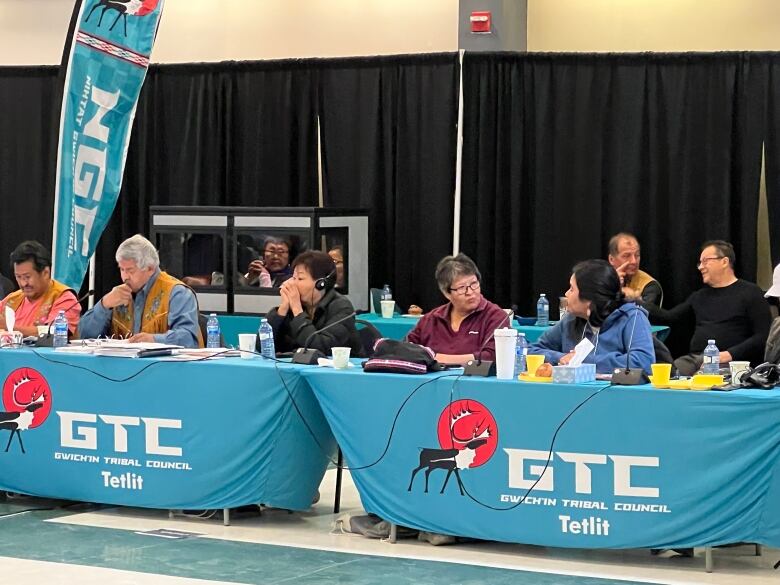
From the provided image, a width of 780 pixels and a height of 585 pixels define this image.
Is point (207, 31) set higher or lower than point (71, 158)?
higher

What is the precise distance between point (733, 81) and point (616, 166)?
0.89m

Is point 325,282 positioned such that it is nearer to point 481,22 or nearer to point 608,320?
point 608,320

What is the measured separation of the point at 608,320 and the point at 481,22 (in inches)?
159

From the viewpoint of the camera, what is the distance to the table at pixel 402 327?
7.85 meters

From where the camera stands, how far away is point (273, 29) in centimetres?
1000

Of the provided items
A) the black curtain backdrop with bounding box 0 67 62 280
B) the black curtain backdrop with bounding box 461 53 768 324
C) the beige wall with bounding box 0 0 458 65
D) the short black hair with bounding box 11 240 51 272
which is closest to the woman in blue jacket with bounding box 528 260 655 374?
the short black hair with bounding box 11 240 51 272

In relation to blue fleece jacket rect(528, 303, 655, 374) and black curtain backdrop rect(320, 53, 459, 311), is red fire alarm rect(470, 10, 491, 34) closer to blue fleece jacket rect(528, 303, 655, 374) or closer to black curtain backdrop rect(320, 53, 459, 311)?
black curtain backdrop rect(320, 53, 459, 311)

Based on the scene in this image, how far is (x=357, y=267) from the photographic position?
904cm

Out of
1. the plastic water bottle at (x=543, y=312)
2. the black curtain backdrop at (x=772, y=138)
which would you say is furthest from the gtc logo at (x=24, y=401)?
the black curtain backdrop at (x=772, y=138)

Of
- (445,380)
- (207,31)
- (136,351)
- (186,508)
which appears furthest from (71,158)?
(207,31)

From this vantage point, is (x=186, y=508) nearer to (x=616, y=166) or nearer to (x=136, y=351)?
(x=136, y=351)

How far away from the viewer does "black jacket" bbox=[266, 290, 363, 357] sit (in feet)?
19.5

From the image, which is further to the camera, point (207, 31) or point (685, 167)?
point (207, 31)

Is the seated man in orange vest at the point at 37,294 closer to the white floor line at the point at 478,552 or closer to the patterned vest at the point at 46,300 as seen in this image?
the patterned vest at the point at 46,300
